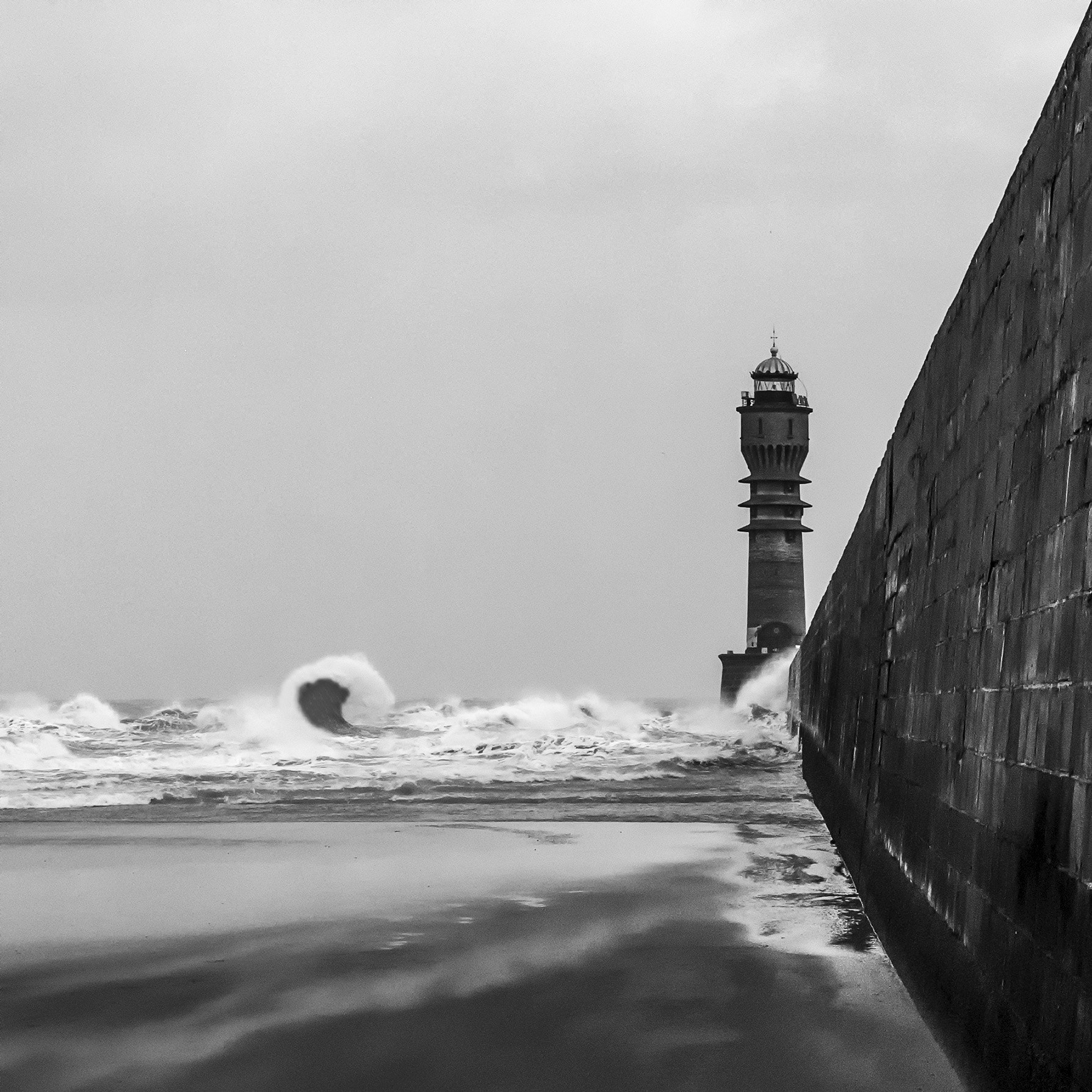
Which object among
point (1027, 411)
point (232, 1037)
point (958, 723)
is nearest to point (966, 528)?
point (958, 723)

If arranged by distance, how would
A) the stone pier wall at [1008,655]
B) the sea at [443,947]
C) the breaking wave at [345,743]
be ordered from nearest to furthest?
the stone pier wall at [1008,655] < the sea at [443,947] < the breaking wave at [345,743]

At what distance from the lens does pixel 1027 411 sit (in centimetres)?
448

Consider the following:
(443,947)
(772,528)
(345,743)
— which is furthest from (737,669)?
(443,947)

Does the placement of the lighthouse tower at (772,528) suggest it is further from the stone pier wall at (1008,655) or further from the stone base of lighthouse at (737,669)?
the stone pier wall at (1008,655)

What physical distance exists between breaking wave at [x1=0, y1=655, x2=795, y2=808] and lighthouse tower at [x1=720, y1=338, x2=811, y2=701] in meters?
1.14

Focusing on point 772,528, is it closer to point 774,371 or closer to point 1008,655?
point 774,371

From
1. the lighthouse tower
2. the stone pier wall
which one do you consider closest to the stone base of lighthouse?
Result: the lighthouse tower

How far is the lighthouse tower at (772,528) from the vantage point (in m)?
47.7

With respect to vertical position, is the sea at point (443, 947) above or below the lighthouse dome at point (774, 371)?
below

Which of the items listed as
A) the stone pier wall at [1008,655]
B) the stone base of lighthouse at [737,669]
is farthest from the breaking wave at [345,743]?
the stone pier wall at [1008,655]

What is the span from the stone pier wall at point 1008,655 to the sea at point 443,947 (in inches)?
20.1

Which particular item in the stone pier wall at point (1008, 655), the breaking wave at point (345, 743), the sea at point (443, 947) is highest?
the stone pier wall at point (1008, 655)

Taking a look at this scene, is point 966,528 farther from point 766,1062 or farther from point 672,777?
point 672,777

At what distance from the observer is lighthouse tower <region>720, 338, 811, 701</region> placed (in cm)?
4769
